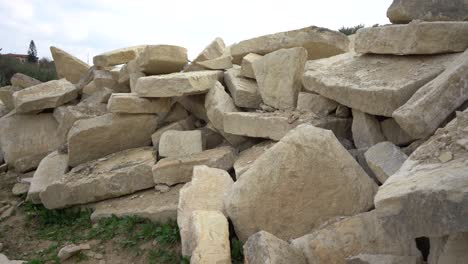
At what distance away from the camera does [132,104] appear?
17.9 ft

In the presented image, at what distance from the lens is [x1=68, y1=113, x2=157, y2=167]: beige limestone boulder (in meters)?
5.49

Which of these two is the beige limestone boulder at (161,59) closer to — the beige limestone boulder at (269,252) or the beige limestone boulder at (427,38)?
the beige limestone boulder at (427,38)

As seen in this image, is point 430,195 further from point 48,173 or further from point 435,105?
point 48,173

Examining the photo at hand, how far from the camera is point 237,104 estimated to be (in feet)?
16.9

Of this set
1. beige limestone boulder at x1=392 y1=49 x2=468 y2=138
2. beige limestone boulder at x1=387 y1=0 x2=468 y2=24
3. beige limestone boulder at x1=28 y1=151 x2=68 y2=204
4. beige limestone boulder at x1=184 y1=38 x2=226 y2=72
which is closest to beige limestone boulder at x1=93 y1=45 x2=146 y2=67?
beige limestone boulder at x1=184 y1=38 x2=226 y2=72

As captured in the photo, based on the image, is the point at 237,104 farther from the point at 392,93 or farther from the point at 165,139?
the point at 392,93

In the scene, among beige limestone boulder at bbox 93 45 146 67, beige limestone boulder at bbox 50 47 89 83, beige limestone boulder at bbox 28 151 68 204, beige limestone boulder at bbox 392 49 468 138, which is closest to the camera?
beige limestone boulder at bbox 392 49 468 138

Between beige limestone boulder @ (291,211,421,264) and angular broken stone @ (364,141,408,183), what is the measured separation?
454 millimetres

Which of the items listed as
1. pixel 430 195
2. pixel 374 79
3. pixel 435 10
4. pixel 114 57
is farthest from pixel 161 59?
pixel 430 195

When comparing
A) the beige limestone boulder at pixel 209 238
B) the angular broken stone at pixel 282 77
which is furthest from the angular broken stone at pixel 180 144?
the beige limestone boulder at pixel 209 238

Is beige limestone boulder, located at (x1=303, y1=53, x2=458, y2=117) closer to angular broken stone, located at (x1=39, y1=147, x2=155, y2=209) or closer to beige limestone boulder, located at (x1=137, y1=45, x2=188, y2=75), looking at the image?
angular broken stone, located at (x1=39, y1=147, x2=155, y2=209)

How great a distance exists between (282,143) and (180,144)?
6.77ft

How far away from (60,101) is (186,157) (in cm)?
291

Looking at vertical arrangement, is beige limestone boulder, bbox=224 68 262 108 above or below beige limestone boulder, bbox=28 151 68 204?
above
